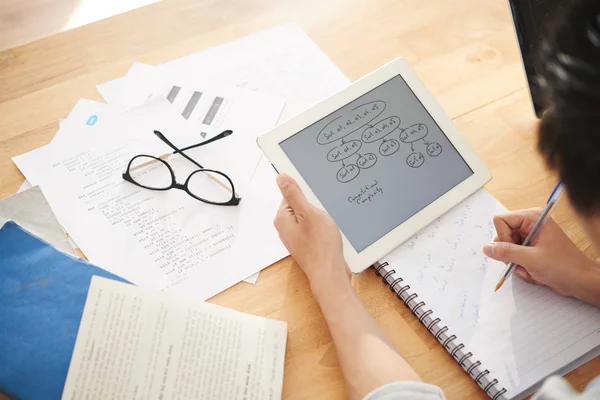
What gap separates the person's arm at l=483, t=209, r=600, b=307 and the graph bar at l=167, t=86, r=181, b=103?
54 centimetres

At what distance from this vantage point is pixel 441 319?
0.74 metres

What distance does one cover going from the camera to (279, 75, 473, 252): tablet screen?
2.59 ft

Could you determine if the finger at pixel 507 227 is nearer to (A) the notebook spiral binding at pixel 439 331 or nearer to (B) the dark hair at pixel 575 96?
(A) the notebook spiral binding at pixel 439 331

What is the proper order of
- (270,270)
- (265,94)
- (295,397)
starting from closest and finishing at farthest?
(295,397), (270,270), (265,94)

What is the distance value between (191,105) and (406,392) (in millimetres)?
564

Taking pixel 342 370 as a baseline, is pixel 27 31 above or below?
above

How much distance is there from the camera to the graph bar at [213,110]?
0.94 m

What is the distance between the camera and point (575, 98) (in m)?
0.49

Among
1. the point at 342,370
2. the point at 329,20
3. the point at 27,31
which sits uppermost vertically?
the point at 27,31

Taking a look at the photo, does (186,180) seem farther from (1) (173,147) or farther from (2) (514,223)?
(2) (514,223)

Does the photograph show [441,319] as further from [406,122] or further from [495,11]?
[495,11]

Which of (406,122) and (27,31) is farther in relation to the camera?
(27,31)

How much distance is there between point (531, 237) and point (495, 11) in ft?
1.72

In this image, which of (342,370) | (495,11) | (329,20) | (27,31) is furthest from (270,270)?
(27,31)
